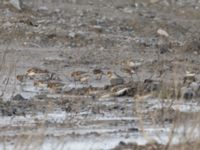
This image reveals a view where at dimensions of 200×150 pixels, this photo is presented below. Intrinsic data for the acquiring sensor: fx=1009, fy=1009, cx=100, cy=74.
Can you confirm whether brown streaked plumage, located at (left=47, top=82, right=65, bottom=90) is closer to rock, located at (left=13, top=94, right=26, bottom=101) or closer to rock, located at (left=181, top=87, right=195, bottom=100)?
rock, located at (left=13, top=94, right=26, bottom=101)

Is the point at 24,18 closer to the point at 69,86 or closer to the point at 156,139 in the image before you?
the point at 69,86

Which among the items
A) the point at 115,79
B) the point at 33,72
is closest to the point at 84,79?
the point at 115,79

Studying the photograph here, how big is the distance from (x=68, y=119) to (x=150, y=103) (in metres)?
1.16

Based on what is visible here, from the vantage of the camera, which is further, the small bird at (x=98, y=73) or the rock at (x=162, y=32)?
the rock at (x=162, y=32)

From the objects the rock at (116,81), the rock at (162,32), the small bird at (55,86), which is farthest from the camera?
the rock at (162,32)

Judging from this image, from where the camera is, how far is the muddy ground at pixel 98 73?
7.80m

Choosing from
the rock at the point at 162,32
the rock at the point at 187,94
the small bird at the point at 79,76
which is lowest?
the rock at the point at 162,32

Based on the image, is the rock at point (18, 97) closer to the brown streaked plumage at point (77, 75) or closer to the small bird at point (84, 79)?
the small bird at point (84, 79)

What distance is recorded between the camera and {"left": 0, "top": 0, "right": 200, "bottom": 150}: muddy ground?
307 inches

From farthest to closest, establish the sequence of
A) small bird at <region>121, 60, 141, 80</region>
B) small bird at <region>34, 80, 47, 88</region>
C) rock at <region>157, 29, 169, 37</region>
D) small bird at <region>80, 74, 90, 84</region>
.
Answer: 1. rock at <region>157, 29, 169, 37</region>
2. small bird at <region>121, 60, 141, 80</region>
3. small bird at <region>80, 74, 90, 84</region>
4. small bird at <region>34, 80, 47, 88</region>

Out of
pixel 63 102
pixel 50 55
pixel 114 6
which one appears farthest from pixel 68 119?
pixel 114 6

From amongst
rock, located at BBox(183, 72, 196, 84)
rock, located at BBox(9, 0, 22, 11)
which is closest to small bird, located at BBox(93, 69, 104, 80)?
rock, located at BBox(183, 72, 196, 84)

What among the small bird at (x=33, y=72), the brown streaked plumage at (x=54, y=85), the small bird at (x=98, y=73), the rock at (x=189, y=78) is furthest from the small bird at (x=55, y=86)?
the rock at (x=189, y=78)

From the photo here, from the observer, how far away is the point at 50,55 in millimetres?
13500
